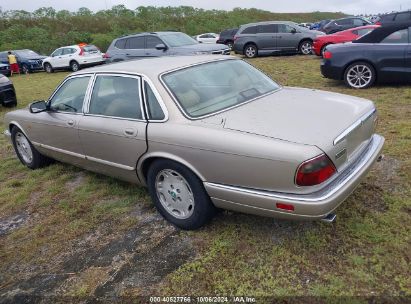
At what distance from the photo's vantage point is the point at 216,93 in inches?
140

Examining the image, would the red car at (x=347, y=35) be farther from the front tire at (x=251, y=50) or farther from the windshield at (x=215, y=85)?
the windshield at (x=215, y=85)

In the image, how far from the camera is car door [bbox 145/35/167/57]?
13349 mm

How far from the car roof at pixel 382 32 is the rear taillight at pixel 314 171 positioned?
6460 millimetres

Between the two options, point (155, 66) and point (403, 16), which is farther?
point (403, 16)

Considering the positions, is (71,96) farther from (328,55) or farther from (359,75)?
(359,75)

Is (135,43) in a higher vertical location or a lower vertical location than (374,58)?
higher

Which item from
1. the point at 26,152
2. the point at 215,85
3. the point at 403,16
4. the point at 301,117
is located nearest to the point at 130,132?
the point at 215,85

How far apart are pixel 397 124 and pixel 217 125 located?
13.0ft

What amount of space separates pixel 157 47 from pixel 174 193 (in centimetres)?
1044

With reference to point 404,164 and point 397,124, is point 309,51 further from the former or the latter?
point 404,164

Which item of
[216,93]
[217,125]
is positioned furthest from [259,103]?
[217,125]

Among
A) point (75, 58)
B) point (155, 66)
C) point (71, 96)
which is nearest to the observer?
point (155, 66)

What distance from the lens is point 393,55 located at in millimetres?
7812

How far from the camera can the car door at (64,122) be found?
4.27 m
